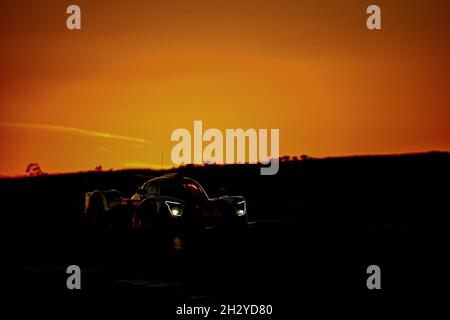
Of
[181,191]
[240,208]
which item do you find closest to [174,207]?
[181,191]

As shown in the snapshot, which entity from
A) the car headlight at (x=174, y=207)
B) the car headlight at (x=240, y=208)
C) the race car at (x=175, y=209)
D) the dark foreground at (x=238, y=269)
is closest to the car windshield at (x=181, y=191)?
the race car at (x=175, y=209)

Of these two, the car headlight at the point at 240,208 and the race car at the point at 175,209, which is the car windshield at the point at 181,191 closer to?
the race car at the point at 175,209

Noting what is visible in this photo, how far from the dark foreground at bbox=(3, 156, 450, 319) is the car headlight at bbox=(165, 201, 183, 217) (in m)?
0.70

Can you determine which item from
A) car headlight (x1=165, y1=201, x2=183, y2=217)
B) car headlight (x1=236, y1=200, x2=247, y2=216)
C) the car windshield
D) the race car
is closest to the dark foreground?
the race car

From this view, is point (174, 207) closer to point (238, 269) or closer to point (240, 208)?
point (240, 208)

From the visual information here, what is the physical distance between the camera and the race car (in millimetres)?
21172

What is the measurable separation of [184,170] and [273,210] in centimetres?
8085

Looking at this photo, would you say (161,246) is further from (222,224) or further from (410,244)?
(410,244)

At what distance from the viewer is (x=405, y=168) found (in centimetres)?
10056

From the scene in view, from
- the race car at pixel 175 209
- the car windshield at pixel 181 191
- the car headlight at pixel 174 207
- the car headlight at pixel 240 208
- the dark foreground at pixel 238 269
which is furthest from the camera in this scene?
the car headlight at pixel 240 208

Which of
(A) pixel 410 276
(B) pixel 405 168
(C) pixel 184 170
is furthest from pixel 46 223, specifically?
(C) pixel 184 170

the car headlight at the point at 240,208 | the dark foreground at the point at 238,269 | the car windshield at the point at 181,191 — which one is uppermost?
the car windshield at the point at 181,191

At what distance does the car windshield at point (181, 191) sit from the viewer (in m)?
21.8

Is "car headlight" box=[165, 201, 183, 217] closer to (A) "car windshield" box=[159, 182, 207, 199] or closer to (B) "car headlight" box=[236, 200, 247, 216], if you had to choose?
(A) "car windshield" box=[159, 182, 207, 199]
